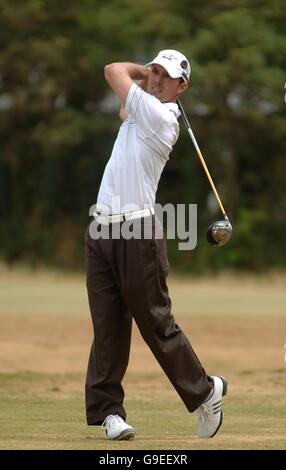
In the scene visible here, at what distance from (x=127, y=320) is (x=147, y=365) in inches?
280

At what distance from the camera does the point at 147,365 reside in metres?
14.7

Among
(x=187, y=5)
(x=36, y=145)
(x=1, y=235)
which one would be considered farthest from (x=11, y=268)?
(x=187, y=5)

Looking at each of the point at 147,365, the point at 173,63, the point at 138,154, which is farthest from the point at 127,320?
the point at 147,365

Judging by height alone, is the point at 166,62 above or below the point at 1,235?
above

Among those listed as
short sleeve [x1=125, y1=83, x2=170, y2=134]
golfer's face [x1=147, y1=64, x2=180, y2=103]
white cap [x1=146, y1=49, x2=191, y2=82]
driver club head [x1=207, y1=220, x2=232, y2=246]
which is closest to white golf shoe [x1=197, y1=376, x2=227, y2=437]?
driver club head [x1=207, y1=220, x2=232, y2=246]

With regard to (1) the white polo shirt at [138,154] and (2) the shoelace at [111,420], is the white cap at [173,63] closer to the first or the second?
(1) the white polo shirt at [138,154]

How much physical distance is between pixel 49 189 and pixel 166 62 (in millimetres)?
25028

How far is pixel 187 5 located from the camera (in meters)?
23.0

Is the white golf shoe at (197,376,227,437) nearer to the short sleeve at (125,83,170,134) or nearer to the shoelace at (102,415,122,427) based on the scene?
the shoelace at (102,415,122,427)

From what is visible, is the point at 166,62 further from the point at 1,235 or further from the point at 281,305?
the point at 1,235

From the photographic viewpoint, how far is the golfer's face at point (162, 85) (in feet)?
24.7

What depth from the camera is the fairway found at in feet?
25.3

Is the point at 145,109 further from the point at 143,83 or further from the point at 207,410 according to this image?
the point at 207,410

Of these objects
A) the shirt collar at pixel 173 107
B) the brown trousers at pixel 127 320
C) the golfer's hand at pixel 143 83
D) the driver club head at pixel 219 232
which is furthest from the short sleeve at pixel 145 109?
the driver club head at pixel 219 232
